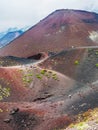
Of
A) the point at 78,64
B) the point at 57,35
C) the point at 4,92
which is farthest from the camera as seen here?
the point at 57,35

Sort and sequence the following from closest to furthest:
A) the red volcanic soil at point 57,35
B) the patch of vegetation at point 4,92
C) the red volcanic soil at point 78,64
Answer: the patch of vegetation at point 4,92
the red volcanic soil at point 78,64
the red volcanic soil at point 57,35

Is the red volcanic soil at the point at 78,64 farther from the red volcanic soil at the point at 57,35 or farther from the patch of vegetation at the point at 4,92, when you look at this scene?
the red volcanic soil at the point at 57,35

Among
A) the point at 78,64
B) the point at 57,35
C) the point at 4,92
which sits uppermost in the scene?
the point at 4,92

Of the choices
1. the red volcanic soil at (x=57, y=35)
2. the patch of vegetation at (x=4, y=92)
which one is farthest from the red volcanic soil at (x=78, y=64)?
the red volcanic soil at (x=57, y=35)

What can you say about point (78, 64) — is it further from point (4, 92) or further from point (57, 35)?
point (57, 35)

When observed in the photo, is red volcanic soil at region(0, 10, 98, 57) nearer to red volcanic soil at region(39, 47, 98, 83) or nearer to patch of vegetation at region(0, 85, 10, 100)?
red volcanic soil at region(39, 47, 98, 83)

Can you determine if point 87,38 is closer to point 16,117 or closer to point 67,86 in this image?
point 67,86

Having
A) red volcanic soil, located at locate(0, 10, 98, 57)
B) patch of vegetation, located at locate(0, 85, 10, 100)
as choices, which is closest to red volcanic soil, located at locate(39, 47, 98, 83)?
patch of vegetation, located at locate(0, 85, 10, 100)

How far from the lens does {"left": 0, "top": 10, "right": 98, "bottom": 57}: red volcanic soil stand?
104 meters

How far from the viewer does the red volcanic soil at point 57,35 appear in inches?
4102

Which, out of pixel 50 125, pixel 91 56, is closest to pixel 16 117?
pixel 50 125

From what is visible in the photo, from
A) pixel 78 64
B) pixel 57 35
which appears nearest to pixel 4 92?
pixel 78 64

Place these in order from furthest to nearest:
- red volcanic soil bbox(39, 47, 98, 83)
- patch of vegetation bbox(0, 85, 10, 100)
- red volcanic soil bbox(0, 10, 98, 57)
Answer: red volcanic soil bbox(0, 10, 98, 57)
red volcanic soil bbox(39, 47, 98, 83)
patch of vegetation bbox(0, 85, 10, 100)

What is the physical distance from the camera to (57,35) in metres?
109
